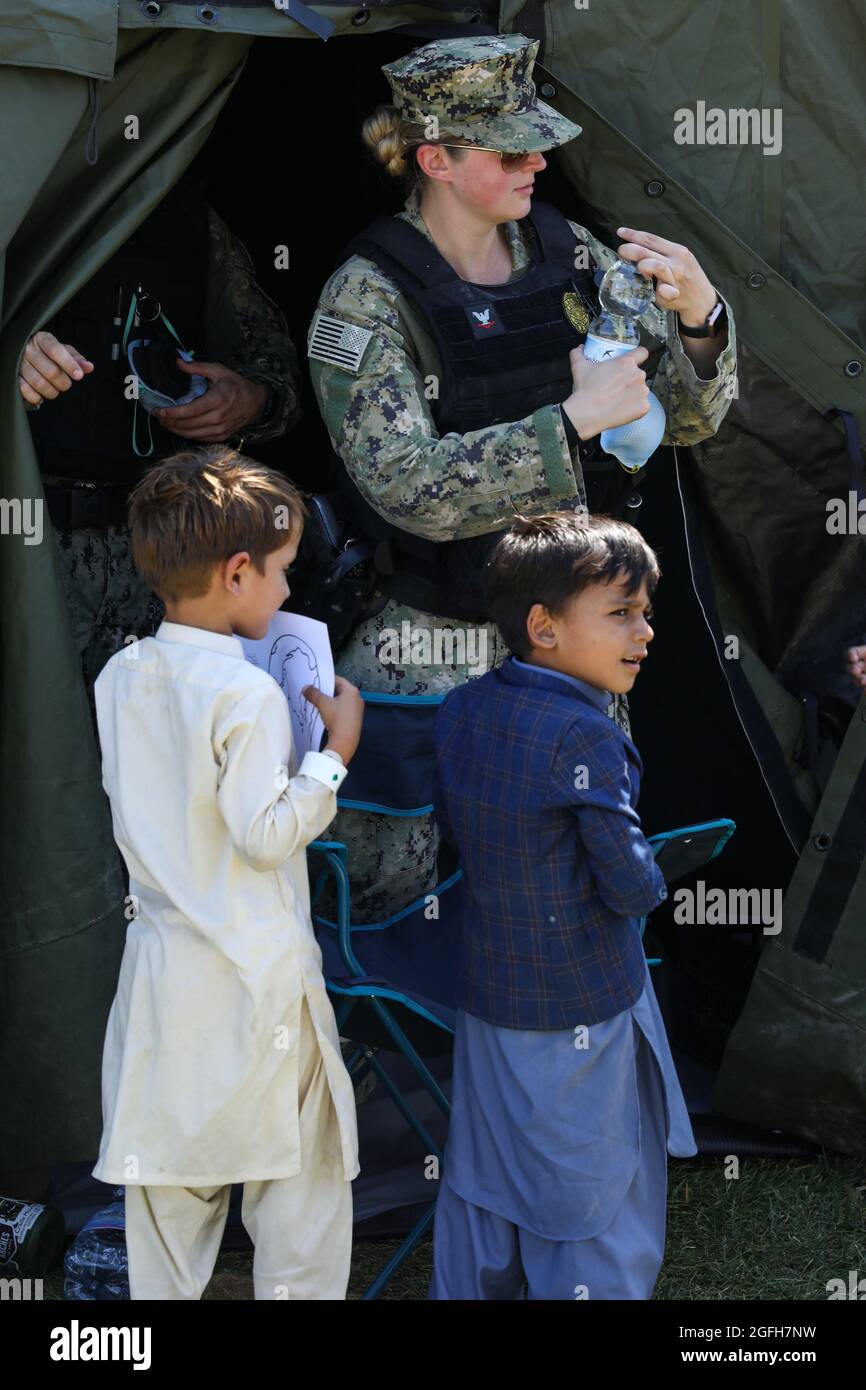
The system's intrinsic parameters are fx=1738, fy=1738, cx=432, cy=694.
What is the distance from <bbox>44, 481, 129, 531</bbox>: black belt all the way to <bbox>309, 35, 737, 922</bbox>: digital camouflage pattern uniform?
66cm

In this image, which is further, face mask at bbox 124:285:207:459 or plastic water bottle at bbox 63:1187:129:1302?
face mask at bbox 124:285:207:459

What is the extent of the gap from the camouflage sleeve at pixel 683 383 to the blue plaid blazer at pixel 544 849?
0.97 metres

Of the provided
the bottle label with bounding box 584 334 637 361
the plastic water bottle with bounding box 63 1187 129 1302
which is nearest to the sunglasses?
the bottle label with bounding box 584 334 637 361

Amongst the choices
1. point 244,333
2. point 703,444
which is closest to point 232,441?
point 244,333

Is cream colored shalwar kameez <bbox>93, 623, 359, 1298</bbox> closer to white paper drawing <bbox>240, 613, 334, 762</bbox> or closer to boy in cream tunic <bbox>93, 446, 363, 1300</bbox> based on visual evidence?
boy in cream tunic <bbox>93, 446, 363, 1300</bbox>

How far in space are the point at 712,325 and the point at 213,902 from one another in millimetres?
1584

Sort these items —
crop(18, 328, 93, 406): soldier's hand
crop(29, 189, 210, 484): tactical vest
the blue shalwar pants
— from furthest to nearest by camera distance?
crop(29, 189, 210, 484): tactical vest < crop(18, 328, 93, 406): soldier's hand < the blue shalwar pants

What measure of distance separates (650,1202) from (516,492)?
4.24 ft

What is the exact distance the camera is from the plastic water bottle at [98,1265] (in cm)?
324

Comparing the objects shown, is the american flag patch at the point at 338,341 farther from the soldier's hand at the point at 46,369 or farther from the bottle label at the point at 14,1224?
the bottle label at the point at 14,1224

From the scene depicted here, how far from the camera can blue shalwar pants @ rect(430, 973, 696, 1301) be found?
276 centimetres

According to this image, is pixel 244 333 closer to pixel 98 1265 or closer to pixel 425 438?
pixel 425 438

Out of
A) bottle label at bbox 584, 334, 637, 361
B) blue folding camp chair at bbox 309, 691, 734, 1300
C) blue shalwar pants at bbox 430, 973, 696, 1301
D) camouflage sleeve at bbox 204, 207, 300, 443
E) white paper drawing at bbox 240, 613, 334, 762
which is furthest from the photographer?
camouflage sleeve at bbox 204, 207, 300, 443
